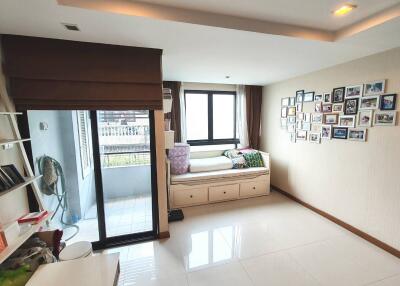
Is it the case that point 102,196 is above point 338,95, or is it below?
below

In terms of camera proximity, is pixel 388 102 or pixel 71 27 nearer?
pixel 71 27

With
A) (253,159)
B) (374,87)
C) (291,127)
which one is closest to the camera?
(374,87)

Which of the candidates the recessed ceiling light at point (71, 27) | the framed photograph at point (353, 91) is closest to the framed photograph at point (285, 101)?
the framed photograph at point (353, 91)

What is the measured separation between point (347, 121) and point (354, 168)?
2.04 ft

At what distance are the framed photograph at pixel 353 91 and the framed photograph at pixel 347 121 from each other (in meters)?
0.27

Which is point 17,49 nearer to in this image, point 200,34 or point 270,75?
point 200,34

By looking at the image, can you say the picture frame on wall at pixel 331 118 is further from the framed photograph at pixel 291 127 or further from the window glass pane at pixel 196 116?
the window glass pane at pixel 196 116

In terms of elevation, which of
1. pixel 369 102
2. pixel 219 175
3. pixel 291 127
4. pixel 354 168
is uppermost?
pixel 369 102

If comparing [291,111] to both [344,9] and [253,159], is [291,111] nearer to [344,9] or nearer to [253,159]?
[253,159]

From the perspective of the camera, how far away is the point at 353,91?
2.57 meters

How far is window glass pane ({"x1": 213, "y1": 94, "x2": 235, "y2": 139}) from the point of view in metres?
4.47

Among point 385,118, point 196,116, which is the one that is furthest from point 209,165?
point 385,118

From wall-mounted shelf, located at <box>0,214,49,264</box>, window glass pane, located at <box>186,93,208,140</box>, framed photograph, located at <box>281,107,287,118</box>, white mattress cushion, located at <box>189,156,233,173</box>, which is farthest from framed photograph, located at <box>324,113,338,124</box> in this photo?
wall-mounted shelf, located at <box>0,214,49,264</box>

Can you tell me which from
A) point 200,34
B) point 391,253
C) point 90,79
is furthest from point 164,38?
point 391,253
